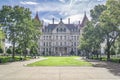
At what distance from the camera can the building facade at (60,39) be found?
158750mm

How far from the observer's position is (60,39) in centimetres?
16038

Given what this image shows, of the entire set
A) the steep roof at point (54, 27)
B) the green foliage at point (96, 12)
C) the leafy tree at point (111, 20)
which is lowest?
the leafy tree at point (111, 20)

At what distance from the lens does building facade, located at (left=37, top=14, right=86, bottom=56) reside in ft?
521

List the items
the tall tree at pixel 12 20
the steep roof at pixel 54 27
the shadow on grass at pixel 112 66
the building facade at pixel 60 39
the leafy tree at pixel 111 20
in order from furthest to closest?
1. the steep roof at pixel 54 27
2. the building facade at pixel 60 39
3. the tall tree at pixel 12 20
4. the leafy tree at pixel 111 20
5. the shadow on grass at pixel 112 66

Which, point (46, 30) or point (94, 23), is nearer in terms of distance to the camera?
point (94, 23)

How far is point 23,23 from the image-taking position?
62.5 meters

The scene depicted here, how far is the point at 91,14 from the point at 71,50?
91.6 metres

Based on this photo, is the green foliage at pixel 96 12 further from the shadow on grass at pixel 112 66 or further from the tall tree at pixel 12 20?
the shadow on grass at pixel 112 66

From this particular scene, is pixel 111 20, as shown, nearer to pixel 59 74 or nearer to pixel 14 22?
pixel 59 74

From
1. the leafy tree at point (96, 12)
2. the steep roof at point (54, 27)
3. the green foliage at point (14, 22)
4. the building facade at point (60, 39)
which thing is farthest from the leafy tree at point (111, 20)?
the steep roof at point (54, 27)

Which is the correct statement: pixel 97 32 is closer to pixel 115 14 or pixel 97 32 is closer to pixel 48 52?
pixel 115 14

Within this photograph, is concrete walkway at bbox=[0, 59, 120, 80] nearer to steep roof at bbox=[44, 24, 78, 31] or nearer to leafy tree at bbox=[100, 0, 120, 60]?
leafy tree at bbox=[100, 0, 120, 60]

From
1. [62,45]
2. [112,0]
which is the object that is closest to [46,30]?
Answer: [62,45]

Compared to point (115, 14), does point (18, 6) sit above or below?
above
